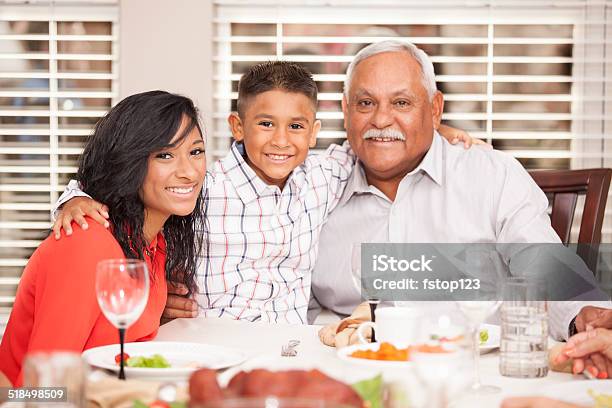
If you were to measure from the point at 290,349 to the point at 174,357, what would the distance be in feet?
0.79

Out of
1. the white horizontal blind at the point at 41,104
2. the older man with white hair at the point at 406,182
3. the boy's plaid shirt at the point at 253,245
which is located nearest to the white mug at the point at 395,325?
the boy's plaid shirt at the point at 253,245

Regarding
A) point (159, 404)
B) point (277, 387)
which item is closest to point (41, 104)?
point (159, 404)

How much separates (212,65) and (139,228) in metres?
1.58

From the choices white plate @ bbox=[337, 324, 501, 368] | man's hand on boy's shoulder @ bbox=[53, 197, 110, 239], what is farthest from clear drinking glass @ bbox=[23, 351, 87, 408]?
man's hand on boy's shoulder @ bbox=[53, 197, 110, 239]

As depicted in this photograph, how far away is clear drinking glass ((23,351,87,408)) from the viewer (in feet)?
2.85

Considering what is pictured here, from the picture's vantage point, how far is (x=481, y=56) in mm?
3404

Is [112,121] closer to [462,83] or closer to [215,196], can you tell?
[215,196]

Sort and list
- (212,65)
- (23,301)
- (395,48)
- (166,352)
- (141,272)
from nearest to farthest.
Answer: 1. (141,272)
2. (166,352)
3. (23,301)
4. (395,48)
5. (212,65)

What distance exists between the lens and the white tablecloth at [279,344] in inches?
52.5

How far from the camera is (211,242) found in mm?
2338

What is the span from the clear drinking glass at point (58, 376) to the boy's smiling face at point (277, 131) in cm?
149

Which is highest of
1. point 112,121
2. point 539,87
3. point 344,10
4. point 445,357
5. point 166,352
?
point 344,10

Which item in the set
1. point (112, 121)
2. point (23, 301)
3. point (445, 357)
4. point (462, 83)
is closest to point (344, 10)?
point (462, 83)

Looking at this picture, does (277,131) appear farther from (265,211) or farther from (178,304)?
(178,304)
